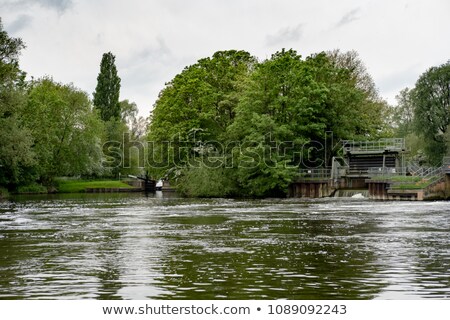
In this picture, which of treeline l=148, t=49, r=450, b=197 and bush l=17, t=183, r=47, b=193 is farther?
bush l=17, t=183, r=47, b=193

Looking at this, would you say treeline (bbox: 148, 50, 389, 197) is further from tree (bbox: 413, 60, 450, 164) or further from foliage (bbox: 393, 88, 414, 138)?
foliage (bbox: 393, 88, 414, 138)

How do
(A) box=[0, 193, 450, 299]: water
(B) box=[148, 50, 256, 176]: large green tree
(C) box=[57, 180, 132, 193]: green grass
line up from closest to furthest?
(A) box=[0, 193, 450, 299]: water
(B) box=[148, 50, 256, 176]: large green tree
(C) box=[57, 180, 132, 193]: green grass

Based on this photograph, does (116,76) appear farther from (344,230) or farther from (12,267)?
(12,267)

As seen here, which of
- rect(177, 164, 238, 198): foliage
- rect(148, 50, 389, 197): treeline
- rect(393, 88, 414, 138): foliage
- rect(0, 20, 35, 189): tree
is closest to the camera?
rect(0, 20, 35, 189): tree

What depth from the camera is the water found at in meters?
13.5

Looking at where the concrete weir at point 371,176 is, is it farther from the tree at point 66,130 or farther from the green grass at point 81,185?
the green grass at point 81,185

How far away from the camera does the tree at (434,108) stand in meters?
87.2

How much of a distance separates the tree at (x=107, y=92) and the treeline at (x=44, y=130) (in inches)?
10.5

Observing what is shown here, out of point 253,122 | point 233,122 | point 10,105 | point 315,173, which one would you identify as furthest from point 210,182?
point 10,105

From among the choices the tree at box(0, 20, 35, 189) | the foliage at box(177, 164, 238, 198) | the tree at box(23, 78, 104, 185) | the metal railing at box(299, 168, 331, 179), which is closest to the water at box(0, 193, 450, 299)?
the tree at box(0, 20, 35, 189)

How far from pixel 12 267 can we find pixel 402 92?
128353 millimetres

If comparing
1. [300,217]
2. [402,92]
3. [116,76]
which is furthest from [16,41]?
[402,92]

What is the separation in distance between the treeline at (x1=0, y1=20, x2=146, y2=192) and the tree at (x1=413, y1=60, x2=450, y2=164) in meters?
45.5

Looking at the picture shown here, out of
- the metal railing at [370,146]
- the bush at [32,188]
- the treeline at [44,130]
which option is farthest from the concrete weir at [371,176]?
the bush at [32,188]
